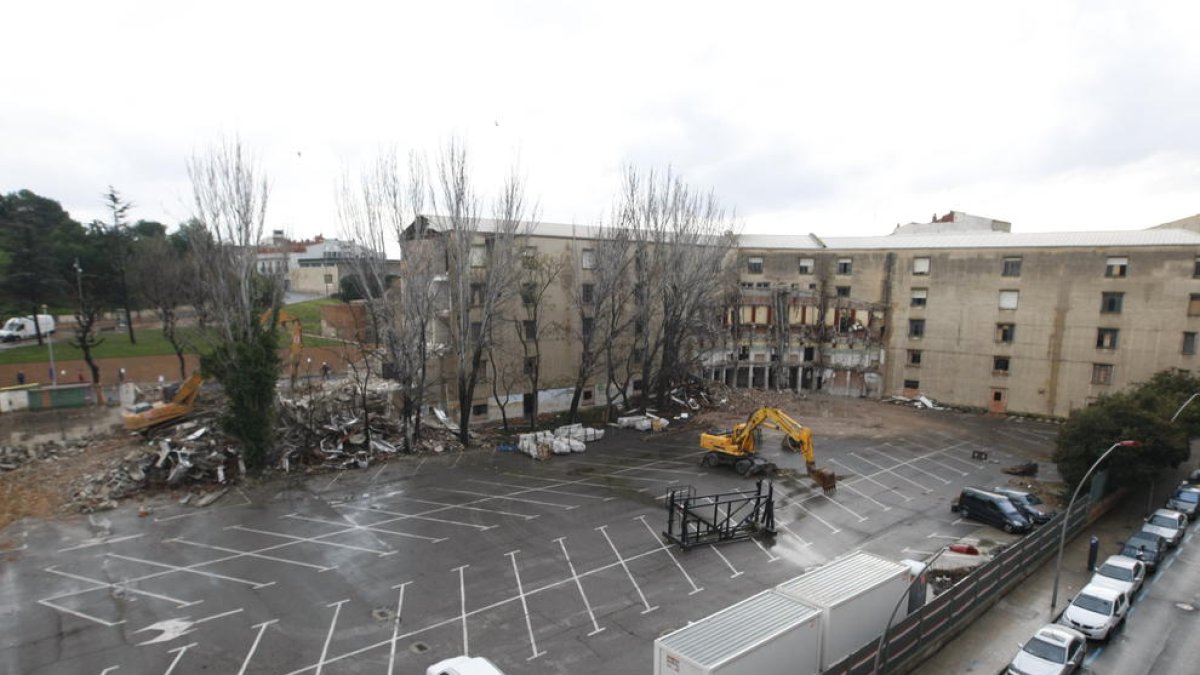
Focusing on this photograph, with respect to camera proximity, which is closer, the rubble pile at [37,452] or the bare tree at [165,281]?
the rubble pile at [37,452]

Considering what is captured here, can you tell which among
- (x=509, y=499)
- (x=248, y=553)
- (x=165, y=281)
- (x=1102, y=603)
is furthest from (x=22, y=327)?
(x=1102, y=603)

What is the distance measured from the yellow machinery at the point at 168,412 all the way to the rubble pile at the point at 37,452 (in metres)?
2.16

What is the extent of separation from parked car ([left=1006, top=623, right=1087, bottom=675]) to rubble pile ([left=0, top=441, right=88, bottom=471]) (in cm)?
3685

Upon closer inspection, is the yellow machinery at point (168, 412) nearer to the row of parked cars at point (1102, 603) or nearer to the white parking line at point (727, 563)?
the white parking line at point (727, 563)

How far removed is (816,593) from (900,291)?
39.1 metres

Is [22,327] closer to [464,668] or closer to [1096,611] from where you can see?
[464,668]

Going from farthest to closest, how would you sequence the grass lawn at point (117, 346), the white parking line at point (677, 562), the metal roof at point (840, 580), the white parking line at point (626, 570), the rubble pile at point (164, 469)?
the grass lawn at point (117, 346) → the rubble pile at point (164, 469) → the white parking line at point (677, 562) → the white parking line at point (626, 570) → the metal roof at point (840, 580)

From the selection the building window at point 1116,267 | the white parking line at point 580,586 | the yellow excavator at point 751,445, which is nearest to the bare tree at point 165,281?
the white parking line at point 580,586

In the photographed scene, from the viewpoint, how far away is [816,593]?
537 inches

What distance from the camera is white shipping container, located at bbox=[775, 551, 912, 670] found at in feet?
43.1

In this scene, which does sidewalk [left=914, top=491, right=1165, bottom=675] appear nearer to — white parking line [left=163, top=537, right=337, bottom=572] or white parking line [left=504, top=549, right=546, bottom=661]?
white parking line [left=504, top=549, right=546, bottom=661]

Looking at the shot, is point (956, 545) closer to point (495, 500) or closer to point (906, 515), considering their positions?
point (906, 515)

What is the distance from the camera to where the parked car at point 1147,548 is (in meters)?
19.8

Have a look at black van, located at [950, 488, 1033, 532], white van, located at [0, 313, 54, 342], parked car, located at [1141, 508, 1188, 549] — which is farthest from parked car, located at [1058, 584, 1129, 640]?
white van, located at [0, 313, 54, 342]
